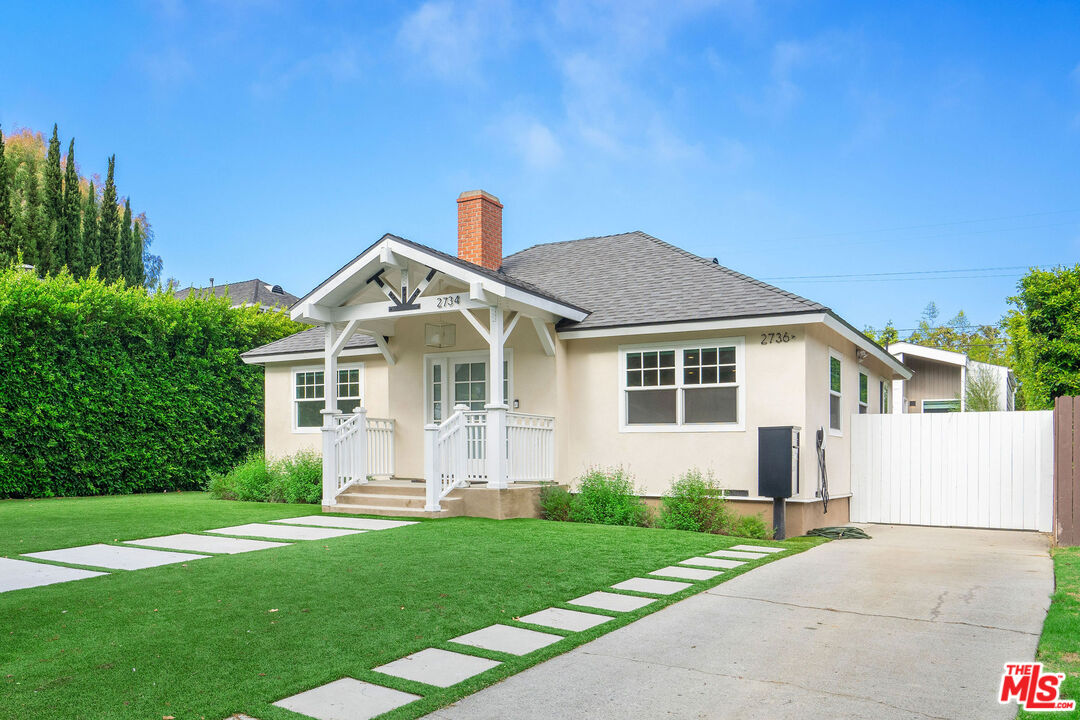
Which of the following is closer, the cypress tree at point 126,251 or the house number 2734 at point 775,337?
the house number 2734 at point 775,337

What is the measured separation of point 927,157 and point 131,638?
1334 inches

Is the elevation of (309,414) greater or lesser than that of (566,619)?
greater

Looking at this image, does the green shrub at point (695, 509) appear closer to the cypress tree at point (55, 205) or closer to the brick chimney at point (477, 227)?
the brick chimney at point (477, 227)

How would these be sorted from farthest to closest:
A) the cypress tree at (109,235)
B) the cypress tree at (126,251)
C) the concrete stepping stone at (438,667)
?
the cypress tree at (126,251) → the cypress tree at (109,235) → the concrete stepping stone at (438,667)

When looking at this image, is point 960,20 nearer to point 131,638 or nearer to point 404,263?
point 404,263

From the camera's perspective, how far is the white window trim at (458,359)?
1255 centimetres

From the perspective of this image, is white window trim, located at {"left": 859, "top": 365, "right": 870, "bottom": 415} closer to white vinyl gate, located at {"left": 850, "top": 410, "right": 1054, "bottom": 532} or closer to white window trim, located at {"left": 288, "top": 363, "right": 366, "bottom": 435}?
white vinyl gate, located at {"left": 850, "top": 410, "right": 1054, "bottom": 532}

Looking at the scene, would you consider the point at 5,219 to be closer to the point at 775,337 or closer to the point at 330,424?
the point at 330,424

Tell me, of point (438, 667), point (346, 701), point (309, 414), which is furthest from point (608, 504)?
point (346, 701)

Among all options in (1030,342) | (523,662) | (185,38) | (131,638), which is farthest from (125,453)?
(185,38)

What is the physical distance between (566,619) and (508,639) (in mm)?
612

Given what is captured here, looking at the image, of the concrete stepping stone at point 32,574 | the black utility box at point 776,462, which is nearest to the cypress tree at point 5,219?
the concrete stepping stone at point 32,574

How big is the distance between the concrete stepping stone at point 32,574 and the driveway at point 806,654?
4.30 meters

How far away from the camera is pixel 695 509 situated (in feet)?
34.5
